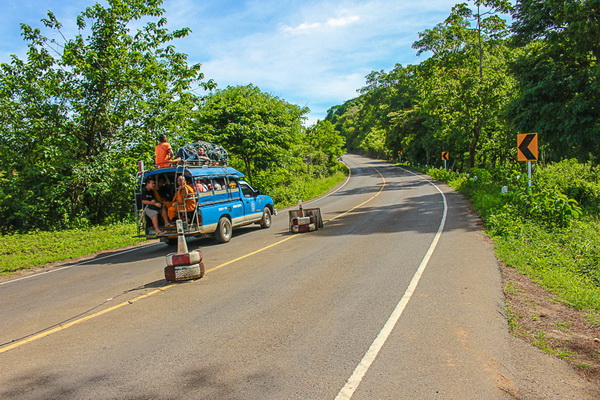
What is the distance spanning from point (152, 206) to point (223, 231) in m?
2.24

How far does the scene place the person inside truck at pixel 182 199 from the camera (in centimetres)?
1151

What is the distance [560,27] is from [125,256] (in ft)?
62.8

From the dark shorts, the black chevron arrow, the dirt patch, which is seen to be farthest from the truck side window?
the dirt patch

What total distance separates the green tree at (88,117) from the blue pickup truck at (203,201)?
6344mm

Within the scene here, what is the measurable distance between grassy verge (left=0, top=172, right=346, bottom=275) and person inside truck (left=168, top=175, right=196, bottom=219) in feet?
11.6

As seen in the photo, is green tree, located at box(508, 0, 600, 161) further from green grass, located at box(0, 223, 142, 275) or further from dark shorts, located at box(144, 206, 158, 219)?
green grass, located at box(0, 223, 142, 275)

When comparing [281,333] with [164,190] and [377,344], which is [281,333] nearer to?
[377,344]

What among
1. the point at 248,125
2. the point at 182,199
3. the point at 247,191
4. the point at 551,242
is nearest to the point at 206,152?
the point at 247,191

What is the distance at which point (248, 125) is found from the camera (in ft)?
81.5

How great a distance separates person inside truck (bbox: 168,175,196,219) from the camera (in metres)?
11.5

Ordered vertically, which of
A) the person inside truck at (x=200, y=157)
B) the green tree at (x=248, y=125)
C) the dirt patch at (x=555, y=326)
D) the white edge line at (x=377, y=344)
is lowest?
the dirt patch at (x=555, y=326)

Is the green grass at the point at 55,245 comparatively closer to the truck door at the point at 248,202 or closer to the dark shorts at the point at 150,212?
the dark shorts at the point at 150,212

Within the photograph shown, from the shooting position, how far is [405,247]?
10703mm

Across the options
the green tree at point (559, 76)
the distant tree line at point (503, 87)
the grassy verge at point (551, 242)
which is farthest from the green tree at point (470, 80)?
the grassy verge at point (551, 242)
